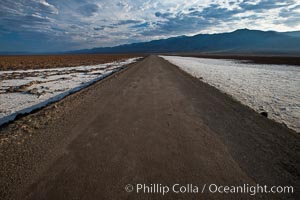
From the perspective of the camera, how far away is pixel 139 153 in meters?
2.99

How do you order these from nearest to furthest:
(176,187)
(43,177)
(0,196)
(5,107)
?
1. (0,196)
2. (176,187)
3. (43,177)
4. (5,107)

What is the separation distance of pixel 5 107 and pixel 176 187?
779 centimetres

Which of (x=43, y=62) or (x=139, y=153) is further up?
(x=43, y=62)

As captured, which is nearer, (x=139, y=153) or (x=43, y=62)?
(x=139, y=153)

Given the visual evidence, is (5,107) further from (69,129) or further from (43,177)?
(43,177)

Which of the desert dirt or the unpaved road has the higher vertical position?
the desert dirt

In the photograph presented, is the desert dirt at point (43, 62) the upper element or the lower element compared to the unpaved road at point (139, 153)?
upper

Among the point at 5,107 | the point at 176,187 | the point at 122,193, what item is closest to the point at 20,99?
the point at 5,107

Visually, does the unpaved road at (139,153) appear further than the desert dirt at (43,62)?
No

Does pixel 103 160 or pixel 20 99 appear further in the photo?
pixel 20 99

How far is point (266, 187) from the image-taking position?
2.27 metres

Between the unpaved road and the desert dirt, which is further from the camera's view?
the desert dirt

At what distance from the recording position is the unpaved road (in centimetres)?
230

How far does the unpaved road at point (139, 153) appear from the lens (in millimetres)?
2299
